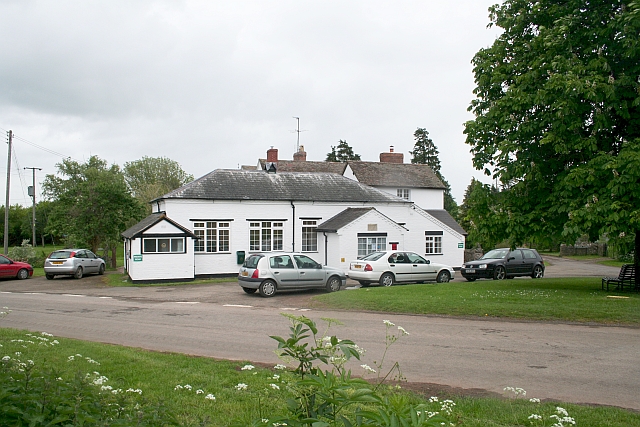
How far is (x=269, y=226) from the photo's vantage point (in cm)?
3278

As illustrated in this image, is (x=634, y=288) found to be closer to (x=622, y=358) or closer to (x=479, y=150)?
(x=479, y=150)

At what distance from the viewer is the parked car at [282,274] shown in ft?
70.0

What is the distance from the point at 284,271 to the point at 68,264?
1606cm

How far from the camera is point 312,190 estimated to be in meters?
35.0

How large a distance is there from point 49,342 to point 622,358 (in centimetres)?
1050

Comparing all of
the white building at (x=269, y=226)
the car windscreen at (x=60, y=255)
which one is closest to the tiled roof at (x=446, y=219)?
the white building at (x=269, y=226)

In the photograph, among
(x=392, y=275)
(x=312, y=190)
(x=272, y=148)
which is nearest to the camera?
(x=392, y=275)

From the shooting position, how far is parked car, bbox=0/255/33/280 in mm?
30625

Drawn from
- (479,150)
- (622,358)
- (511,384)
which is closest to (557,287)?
(479,150)

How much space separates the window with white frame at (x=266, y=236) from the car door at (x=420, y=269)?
386 inches

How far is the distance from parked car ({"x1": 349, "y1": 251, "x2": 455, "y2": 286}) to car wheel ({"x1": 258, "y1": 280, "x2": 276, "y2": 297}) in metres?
4.90

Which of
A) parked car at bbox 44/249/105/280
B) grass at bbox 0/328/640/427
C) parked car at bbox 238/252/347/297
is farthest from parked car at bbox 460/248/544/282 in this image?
parked car at bbox 44/249/105/280

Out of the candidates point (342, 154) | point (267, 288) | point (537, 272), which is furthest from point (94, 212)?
point (342, 154)

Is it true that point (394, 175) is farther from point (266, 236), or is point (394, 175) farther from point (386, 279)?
point (386, 279)
